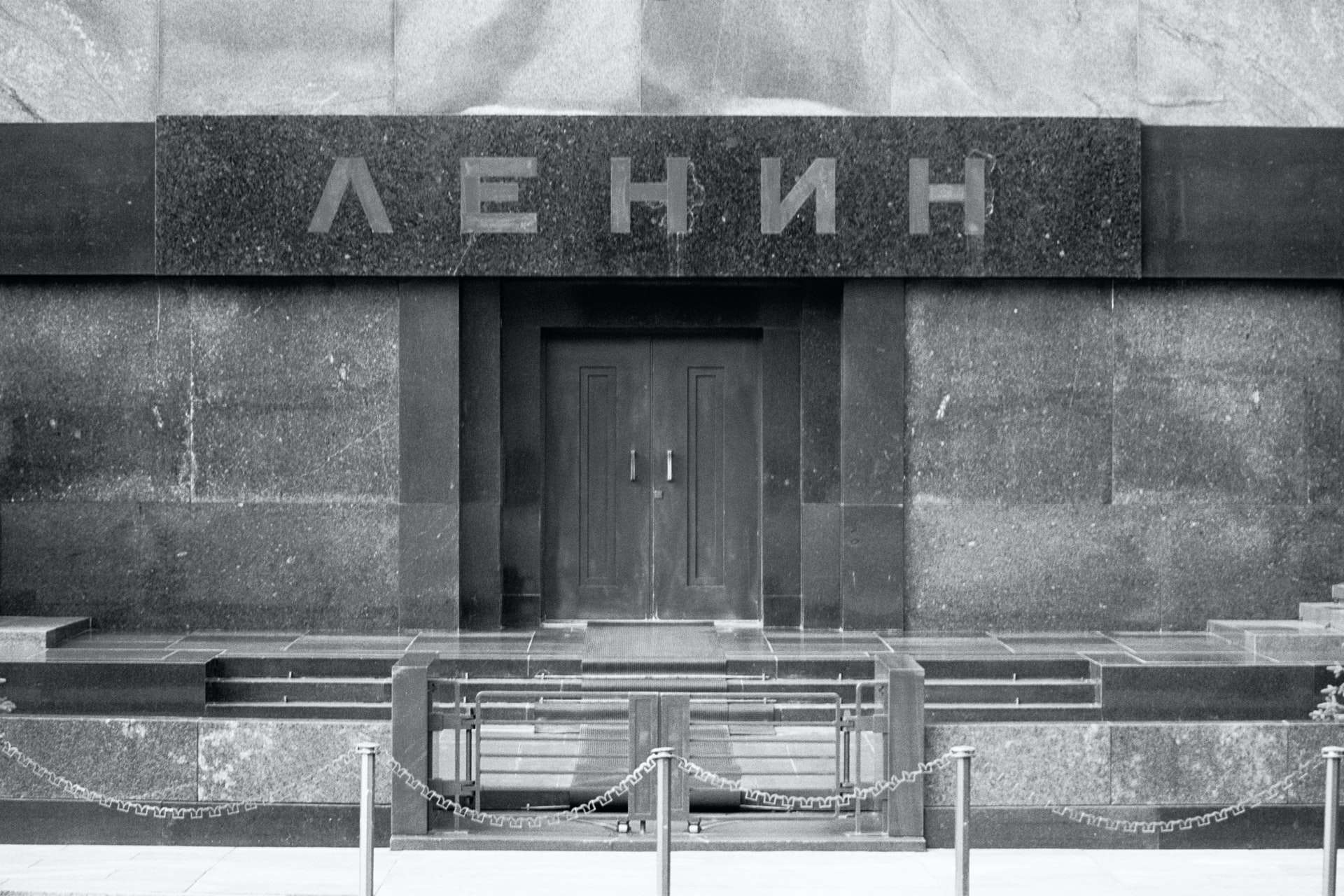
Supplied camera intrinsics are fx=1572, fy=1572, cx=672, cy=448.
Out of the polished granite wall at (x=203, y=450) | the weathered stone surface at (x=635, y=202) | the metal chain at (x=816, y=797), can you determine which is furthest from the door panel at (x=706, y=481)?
the metal chain at (x=816, y=797)

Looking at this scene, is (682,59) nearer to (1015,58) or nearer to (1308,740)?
(1015,58)

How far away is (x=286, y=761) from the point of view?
10812 mm

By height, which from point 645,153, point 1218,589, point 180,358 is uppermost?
point 645,153

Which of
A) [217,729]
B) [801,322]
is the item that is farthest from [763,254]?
[217,729]

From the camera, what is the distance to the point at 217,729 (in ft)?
35.6

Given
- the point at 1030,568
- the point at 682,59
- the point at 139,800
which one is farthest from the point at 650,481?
the point at 139,800

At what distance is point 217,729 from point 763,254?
6.43 meters

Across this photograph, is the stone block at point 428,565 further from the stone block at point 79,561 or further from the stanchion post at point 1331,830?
the stanchion post at point 1331,830

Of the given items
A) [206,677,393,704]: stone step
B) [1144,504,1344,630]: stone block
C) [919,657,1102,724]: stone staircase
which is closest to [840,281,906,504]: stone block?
[919,657,1102,724]: stone staircase

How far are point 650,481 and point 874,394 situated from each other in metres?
2.37

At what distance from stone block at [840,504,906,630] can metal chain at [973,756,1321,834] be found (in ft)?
12.4

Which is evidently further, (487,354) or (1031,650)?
(487,354)

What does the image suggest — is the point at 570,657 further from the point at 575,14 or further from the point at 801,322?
the point at 575,14

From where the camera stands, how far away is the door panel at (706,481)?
15.2 metres
